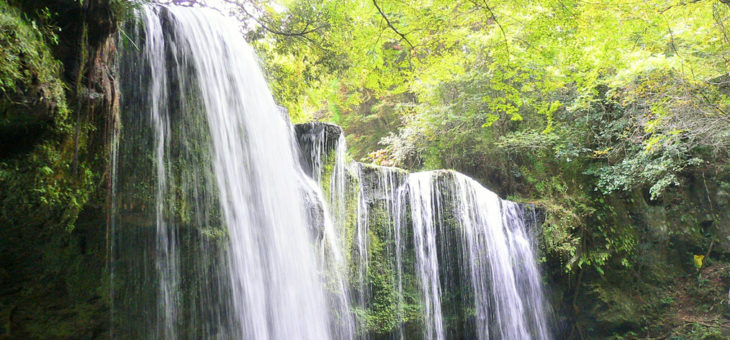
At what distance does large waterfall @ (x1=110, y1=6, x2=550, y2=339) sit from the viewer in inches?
141

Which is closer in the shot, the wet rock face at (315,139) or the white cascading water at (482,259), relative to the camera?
the wet rock face at (315,139)

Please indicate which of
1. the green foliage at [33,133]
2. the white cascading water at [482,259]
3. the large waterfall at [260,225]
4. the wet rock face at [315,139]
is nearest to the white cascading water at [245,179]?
the large waterfall at [260,225]

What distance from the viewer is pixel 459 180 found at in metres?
8.53

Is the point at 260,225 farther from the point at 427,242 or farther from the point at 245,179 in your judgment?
the point at 427,242

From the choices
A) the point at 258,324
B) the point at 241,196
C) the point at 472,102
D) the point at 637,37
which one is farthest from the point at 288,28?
the point at 637,37

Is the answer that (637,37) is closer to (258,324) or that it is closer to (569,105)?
(569,105)

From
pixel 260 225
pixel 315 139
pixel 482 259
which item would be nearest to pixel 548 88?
pixel 482 259

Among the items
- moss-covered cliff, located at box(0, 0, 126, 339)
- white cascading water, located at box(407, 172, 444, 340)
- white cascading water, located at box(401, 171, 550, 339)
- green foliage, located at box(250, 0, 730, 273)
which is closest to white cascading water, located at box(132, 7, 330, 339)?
moss-covered cliff, located at box(0, 0, 126, 339)

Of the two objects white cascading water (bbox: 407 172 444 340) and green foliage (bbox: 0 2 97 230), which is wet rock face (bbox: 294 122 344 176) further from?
green foliage (bbox: 0 2 97 230)

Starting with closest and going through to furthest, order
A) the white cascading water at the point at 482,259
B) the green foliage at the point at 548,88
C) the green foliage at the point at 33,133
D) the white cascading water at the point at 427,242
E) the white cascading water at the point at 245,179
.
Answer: the green foliage at the point at 33,133 → the white cascading water at the point at 245,179 → the green foliage at the point at 548,88 → the white cascading water at the point at 427,242 → the white cascading water at the point at 482,259

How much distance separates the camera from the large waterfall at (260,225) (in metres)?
3.58

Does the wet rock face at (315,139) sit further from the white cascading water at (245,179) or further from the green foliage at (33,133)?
the green foliage at (33,133)

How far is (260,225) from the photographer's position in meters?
4.68

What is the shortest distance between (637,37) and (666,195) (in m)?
4.93
